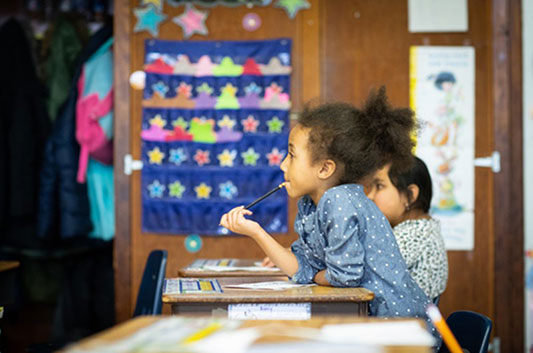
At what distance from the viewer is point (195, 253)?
11.8ft

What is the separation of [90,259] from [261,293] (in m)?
2.67

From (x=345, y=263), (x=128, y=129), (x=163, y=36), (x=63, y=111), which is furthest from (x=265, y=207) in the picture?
(x=345, y=263)

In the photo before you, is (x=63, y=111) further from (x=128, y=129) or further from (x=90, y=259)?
(x=90, y=259)

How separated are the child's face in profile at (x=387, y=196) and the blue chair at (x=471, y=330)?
62 centimetres

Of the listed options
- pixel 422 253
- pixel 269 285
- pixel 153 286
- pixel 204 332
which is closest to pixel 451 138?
pixel 422 253

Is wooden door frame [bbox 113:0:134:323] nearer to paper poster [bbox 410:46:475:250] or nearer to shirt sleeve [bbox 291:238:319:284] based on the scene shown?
paper poster [bbox 410:46:475:250]

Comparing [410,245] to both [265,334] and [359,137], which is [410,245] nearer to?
[359,137]

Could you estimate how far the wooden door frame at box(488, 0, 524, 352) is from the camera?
3.47 metres

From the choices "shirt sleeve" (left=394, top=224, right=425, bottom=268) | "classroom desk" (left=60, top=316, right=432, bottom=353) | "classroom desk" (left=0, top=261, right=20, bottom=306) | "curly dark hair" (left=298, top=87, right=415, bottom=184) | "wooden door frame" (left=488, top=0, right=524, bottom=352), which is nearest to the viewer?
"classroom desk" (left=60, top=316, right=432, bottom=353)

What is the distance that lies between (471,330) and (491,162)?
1954 mm

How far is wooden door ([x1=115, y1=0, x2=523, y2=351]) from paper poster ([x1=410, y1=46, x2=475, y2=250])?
0.15ft

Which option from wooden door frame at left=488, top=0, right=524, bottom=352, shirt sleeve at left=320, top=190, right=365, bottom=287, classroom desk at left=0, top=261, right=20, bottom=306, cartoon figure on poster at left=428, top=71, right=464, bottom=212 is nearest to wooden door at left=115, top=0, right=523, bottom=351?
wooden door frame at left=488, top=0, right=524, bottom=352

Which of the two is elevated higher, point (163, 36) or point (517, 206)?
point (163, 36)

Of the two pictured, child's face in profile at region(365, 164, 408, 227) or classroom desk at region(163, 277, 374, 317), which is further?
child's face in profile at region(365, 164, 408, 227)
